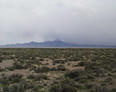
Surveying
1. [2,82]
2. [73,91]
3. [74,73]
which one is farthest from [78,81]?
[2,82]

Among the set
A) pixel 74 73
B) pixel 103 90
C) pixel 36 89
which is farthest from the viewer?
pixel 74 73

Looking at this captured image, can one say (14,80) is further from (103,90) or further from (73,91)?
(103,90)

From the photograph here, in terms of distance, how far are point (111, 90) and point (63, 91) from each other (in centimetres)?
262

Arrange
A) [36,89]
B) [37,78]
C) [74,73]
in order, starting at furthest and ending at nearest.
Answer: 1. [74,73]
2. [37,78]
3. [36,89]

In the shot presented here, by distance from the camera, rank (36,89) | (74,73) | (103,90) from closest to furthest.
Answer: (103,90), (36,89), (74,73)

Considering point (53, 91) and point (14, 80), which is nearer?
point (53, 91)

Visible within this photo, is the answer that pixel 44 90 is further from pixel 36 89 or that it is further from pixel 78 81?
pixel 78 81

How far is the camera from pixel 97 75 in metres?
12.2

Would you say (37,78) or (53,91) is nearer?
(53,91)

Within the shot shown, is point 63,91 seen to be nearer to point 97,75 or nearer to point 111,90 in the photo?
point 111,90

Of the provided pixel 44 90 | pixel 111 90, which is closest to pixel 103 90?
pixel 111 90

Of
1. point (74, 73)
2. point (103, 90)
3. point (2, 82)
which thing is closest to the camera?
point (103, 90)

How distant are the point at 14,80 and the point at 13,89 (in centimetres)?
256

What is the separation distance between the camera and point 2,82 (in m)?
9.92
